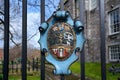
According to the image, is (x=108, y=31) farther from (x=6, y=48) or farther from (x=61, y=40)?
(x=6, y=48)

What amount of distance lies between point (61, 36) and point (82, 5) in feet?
1.58

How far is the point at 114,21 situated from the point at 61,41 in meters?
18.2

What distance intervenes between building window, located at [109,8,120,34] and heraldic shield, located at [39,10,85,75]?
1716cm

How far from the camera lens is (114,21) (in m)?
21.2

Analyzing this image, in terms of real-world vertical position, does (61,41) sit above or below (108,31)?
below

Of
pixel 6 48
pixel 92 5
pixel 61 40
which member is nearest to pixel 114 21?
pixel 92 5

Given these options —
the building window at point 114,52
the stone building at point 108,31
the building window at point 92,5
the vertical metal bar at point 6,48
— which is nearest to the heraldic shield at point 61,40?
the vertical metal bar at point 6,48

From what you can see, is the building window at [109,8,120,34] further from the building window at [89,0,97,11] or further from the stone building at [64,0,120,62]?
the building window at [89,0,97,11]

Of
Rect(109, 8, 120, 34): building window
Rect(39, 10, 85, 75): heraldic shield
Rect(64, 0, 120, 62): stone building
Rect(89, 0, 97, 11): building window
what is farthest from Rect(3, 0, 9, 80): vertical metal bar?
Rect(89, 0, 97, 11): building window

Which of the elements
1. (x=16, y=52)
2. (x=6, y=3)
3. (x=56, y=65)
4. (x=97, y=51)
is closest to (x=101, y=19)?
(x=56, y=65)

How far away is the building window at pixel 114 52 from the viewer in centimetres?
2049

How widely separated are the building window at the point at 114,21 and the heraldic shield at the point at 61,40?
1716cm

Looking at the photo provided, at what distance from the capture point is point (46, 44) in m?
3.32

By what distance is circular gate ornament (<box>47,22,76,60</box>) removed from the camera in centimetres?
333
